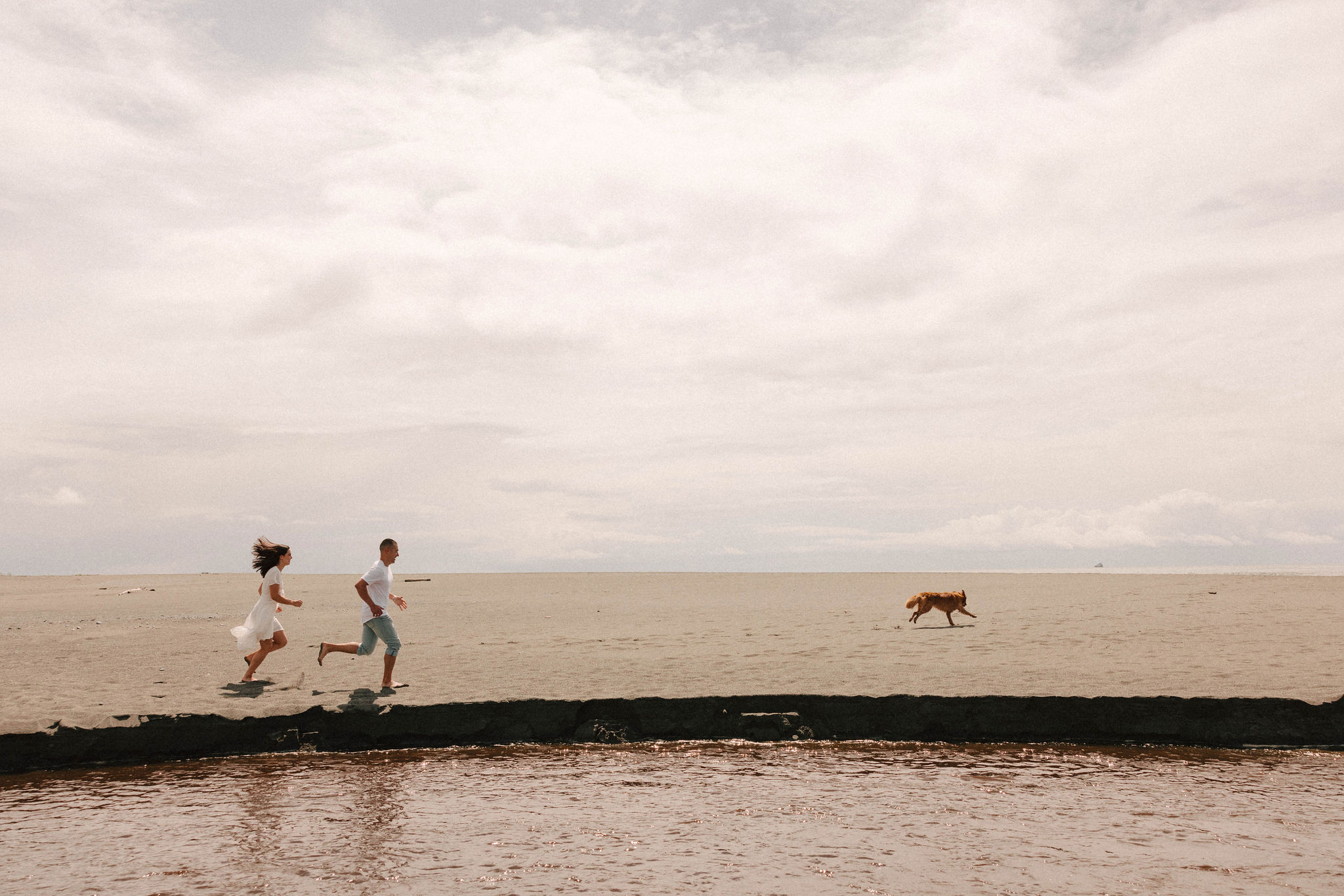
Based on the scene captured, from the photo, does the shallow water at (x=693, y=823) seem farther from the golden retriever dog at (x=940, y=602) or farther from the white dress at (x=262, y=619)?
the golden retriever dog at (x=940, y=602)

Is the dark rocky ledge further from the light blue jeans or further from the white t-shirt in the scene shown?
the white t-shirt

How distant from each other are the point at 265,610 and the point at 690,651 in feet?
21.9

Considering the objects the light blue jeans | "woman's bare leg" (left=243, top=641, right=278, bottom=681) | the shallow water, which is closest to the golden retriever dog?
the shallow water

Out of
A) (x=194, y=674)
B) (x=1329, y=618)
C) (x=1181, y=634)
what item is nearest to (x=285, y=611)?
(x=194, y=674)

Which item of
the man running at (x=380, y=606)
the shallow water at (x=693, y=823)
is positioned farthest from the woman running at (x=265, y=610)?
the shallow water at (x=693, y=823)

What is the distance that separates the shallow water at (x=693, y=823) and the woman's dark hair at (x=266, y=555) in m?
2.94

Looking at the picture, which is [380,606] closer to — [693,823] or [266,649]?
[266,649]

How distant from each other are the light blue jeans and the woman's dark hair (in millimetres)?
1559

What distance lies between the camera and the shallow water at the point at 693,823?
Result: 19.1ft

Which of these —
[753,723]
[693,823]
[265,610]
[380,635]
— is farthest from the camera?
[265,610]

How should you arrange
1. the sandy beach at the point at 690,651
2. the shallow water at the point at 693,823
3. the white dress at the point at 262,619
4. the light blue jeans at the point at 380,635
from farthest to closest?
the white dress at the point at 262,619 → the light blue jeans at the point at 380,635 → the sandy beach at the point at 690,651 → the shallow water at the point at 693,823

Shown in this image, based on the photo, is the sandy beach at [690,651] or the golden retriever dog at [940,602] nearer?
the sandy beach at [690,651]

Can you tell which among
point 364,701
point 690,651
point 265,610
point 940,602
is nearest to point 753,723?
point 364,701

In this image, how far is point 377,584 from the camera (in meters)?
11.2
